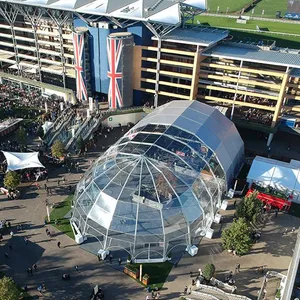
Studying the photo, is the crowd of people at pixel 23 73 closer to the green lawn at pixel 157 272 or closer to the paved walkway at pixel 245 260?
the green lawn at pixel 157 272

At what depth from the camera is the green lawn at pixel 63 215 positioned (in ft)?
116

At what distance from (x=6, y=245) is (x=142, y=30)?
3625cm

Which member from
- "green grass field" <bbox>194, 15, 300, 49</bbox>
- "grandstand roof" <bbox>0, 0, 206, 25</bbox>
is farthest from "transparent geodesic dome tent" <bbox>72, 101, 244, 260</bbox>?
"green grass field" <bbox>194, 15, 300, 49</bbox>

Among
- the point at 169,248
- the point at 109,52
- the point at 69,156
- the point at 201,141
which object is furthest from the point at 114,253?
the point at 109,52

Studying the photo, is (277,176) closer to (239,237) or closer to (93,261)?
(239,237)

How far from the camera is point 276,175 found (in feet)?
136

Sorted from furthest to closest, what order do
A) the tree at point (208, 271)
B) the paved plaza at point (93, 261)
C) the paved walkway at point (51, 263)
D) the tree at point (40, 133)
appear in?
the tree at point (40, 133) → the paved plaza at point (93, 261) → the paved walkway at point (51, 263) → the tree at point (208, 271)

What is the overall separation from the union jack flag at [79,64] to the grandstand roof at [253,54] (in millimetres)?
19610

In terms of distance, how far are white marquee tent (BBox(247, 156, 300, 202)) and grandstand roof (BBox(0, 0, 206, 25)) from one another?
24101 mm

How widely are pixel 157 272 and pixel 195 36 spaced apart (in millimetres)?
35997

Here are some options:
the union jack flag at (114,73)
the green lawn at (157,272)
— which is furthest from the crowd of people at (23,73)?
the green lawn at (157,272)

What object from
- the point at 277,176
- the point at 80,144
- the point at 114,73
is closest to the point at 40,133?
the point at 80,144

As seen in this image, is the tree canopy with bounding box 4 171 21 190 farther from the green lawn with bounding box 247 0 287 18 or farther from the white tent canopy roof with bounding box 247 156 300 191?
the green lawn with bounding box 247 0 287 18

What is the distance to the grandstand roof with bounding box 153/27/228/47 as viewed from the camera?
49.9m
